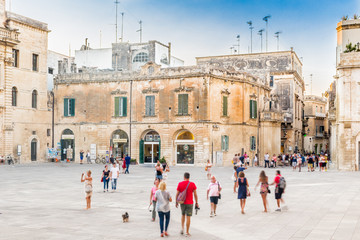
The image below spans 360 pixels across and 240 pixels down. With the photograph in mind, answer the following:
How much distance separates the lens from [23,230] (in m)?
12.5

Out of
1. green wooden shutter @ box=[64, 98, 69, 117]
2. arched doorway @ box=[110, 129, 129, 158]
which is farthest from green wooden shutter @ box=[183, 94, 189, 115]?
green wooden shutter @ box=[64, 98, 69, 117]

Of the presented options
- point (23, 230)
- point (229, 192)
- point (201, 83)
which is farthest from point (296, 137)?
point (23, 230)

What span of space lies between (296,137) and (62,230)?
5432cm

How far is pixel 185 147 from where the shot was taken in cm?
4297

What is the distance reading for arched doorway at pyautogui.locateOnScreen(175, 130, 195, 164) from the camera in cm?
4266

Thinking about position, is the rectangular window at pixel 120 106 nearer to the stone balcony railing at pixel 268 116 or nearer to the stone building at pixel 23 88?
the stone building at pixel 23 88

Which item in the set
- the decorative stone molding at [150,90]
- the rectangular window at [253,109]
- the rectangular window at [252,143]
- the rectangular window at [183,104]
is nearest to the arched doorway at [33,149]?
the decorative stone molding at [150,90]

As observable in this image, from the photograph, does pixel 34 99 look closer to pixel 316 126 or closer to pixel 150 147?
pixel 150 147

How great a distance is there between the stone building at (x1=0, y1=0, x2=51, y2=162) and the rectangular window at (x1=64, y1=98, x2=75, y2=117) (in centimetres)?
194

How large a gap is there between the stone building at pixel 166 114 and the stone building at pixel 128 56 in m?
9.26

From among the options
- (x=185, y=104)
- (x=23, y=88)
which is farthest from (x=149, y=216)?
(x=23, y=88)

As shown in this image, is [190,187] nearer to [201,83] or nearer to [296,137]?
[201,83]

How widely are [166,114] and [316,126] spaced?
4468 cm

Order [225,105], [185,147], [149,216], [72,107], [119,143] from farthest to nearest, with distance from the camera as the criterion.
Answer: [72,107] < [119,143] < [225,105] < [185,147] < [149,216]
